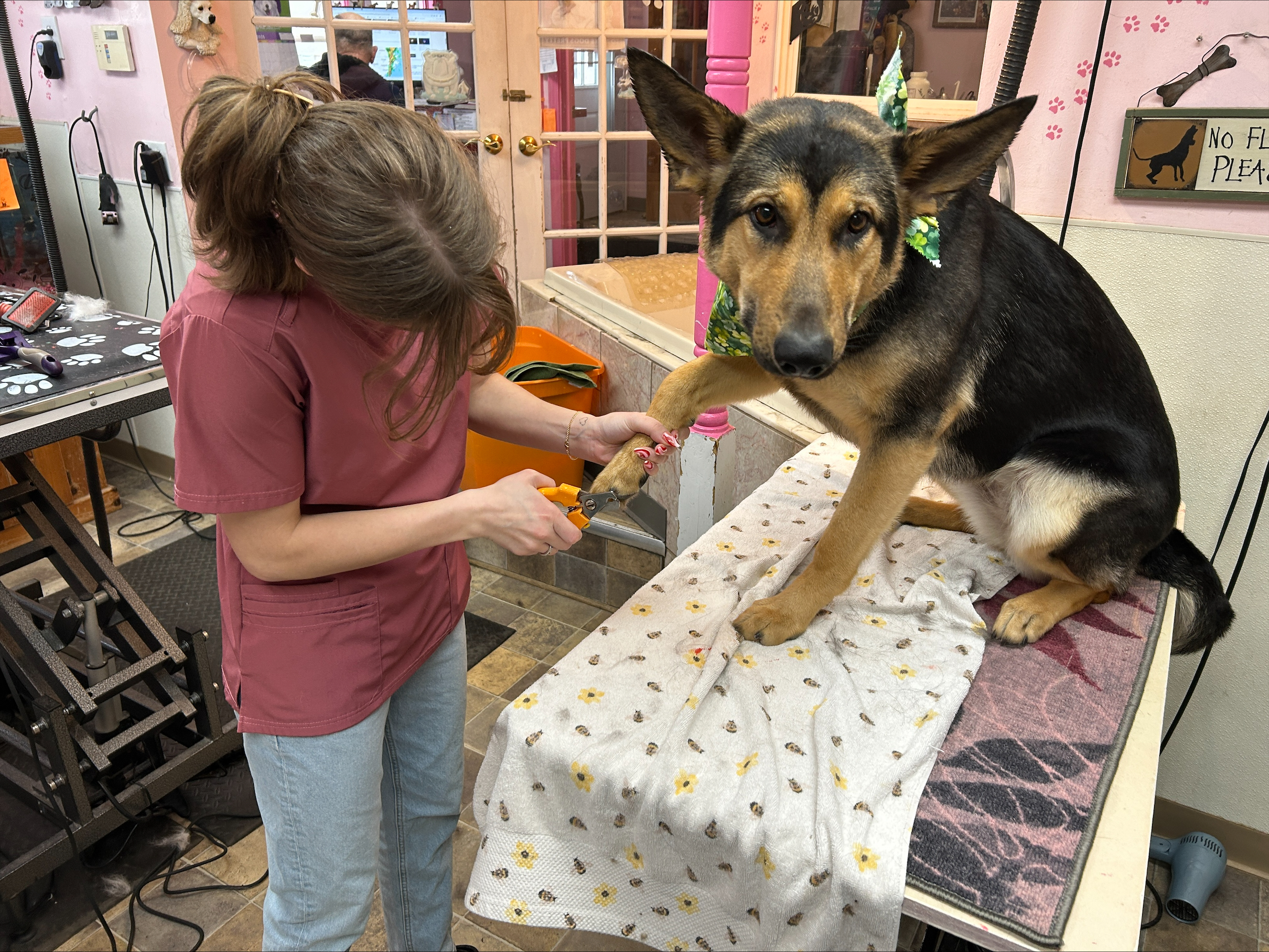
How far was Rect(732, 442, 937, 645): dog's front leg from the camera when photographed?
4.79 feet

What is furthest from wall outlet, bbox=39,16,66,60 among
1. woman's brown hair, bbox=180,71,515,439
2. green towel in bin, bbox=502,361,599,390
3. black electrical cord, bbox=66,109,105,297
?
woman's brown hair, bbox=180,71,515,439

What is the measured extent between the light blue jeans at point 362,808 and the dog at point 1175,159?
1923 millimetres

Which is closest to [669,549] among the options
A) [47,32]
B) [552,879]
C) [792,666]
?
[792,666]

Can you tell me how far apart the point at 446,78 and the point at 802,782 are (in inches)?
135

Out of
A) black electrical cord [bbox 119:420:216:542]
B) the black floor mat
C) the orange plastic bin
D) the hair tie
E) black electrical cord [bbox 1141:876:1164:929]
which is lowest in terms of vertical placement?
black electrical cord [bbox 1141:876:1164:929]

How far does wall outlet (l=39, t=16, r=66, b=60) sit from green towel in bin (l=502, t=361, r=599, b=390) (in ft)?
7.90

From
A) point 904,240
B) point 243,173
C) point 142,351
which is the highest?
point 243,173

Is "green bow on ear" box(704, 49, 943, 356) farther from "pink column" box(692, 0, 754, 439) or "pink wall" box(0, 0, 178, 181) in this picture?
"pink wall" box(0, 0, 178, 181)

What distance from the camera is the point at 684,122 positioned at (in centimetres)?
131

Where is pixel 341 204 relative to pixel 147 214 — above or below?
above

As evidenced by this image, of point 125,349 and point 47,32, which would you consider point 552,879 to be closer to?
point 125,349

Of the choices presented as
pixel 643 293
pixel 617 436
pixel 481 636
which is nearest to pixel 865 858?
pixel 617 436

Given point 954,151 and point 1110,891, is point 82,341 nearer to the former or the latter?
point 954,151

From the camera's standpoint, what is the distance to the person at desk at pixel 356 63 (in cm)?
347
